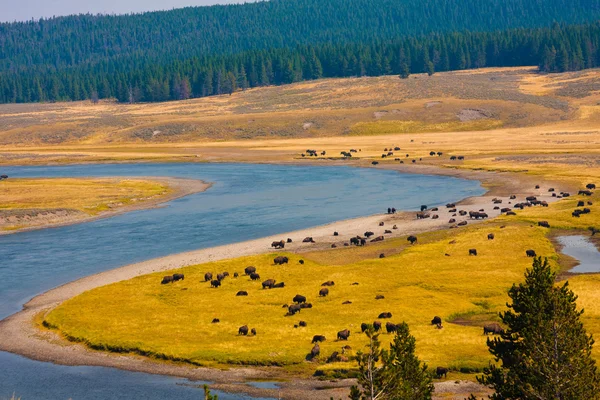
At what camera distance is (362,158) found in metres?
142

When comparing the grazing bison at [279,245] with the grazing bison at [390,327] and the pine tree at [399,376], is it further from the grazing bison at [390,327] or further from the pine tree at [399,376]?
the pine tree at [399,376]

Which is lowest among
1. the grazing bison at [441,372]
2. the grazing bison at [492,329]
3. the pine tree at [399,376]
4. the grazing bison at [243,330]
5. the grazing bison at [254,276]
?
the grazing bison at [441,372]

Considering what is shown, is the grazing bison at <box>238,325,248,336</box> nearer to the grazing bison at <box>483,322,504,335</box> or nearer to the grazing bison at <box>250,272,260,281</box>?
the grazing bison at <box>250,272,260,281</box>

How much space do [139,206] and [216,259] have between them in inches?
1391

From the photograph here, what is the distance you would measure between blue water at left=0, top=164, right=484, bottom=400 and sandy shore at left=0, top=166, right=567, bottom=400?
1.28 meters

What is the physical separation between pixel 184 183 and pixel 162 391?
3215 inches

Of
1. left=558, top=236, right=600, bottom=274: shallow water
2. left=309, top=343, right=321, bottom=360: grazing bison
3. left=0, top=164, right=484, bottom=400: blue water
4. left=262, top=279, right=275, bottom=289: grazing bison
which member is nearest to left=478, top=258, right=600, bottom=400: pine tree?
left=309, top=343, right=321, bottom=360: grazing bison

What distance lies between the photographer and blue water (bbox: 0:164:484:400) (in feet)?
135

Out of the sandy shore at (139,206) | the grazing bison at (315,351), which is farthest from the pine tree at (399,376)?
the sandy shore at (139,206)

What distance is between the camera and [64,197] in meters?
102

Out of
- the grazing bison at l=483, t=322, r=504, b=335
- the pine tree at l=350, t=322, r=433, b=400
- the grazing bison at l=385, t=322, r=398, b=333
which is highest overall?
the pine tree at l=350, t=322, r=433, b=400

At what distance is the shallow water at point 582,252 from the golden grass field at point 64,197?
5163 centimetres

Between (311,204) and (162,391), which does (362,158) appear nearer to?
(311,204)

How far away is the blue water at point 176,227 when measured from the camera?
41031 mm
